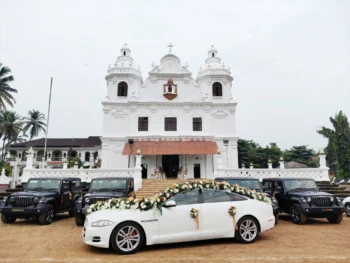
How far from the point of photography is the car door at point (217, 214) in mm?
5879

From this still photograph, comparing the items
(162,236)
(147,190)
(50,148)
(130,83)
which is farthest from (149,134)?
(50,148)

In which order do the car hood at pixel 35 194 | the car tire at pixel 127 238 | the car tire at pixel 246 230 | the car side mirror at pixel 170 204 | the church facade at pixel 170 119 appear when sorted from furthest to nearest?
the church facade at pixel 170 119, the car hood at pixel 35 194, the car tire at pixel 246 230, the car side mirror at pixel 170 204, the car tire at pixel 127 238

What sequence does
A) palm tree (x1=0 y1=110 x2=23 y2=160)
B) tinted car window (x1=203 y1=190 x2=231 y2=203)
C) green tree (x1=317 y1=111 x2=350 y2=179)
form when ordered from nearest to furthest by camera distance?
tinted car window (x1=203 y1=190 x2=231 y2=203) < green tree (x1=317 y1=111 x2=350 y2=179) < palm tree (x1=0 y1=110 x2=23 y2=160)

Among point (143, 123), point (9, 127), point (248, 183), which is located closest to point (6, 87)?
point (9, 127)

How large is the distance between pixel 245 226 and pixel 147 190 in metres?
11.2

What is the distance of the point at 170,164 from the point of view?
24.0m

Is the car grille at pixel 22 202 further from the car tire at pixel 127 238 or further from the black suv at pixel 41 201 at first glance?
the car tire at pixel 127 238

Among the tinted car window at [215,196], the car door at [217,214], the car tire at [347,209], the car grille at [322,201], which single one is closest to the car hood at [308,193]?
the car grille at [322,201]

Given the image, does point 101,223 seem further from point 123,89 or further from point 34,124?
point 34,124

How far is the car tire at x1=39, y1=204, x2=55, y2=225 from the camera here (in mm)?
8945

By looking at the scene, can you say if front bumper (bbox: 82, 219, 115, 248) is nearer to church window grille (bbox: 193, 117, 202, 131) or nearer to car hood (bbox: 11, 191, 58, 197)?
car hood (bbox: 11, 191, 58, 197)

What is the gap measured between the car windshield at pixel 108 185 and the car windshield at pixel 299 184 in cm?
656

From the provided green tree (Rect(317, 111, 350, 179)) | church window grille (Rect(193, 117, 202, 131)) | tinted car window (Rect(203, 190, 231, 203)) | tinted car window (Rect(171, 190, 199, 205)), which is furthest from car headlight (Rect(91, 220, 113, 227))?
green tree (Rect(317, 111, 350, 179))

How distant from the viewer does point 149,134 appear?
24062 mm
